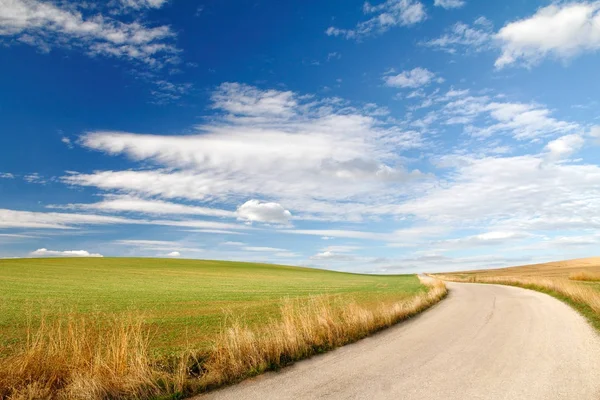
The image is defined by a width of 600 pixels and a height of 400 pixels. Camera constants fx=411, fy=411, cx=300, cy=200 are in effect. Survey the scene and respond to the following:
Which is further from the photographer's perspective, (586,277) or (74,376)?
(586,277)

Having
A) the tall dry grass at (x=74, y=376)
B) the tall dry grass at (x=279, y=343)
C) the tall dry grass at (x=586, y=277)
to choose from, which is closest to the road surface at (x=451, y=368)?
the tall dry grass at (x=279, y=343)

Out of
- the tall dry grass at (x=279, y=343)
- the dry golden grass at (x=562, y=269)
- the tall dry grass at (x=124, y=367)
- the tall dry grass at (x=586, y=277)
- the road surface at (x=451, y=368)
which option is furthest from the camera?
the dry golden grass at (x=562, y=269)

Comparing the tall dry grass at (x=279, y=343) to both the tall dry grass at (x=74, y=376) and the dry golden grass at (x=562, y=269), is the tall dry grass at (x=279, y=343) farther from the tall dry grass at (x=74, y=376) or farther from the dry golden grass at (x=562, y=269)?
the dry golden grass at (x=562, y=269)

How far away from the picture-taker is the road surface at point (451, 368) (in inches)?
319

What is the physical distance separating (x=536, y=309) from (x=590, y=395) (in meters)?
15.6

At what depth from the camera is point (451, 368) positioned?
9789 mm

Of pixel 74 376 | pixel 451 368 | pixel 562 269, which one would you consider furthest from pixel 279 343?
pixel 562 269

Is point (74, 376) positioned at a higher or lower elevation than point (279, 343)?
lower

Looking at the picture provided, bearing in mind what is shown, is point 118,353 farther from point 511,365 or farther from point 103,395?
point 511,365

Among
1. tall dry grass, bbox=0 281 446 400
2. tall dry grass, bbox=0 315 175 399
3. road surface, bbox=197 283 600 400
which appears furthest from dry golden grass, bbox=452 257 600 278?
tall dry grass, bbox=0 315 175 399

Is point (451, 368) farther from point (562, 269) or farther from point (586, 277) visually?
point (562, 269)

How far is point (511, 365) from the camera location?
10047 mm

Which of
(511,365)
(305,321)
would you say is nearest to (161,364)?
(305,321)

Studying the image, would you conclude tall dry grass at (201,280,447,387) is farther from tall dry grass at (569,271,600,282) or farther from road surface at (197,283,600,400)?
tall dry grass at (569,271,600,282)
